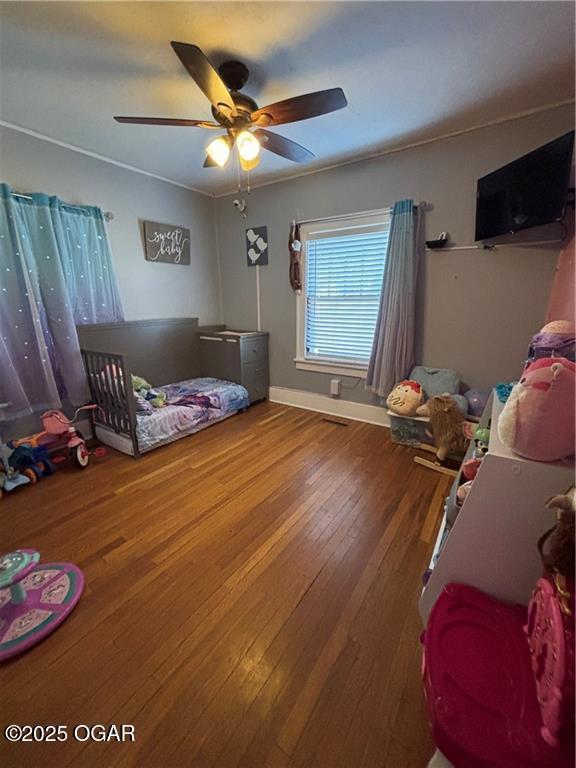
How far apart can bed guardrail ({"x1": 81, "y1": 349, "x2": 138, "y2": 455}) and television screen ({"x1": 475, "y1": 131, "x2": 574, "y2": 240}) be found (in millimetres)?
2859

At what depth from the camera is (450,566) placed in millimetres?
987

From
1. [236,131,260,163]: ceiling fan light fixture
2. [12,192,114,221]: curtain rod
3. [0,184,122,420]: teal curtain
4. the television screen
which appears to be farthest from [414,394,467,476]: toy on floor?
[12,192,114,221]: curtain rod

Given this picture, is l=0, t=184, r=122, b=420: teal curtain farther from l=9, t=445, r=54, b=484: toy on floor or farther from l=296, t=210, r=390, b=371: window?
l=296, t=210, r=390, b=371: window

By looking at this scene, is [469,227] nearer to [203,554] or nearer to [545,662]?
[545,662]

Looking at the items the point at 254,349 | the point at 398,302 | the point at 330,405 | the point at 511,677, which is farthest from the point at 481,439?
the point at 254,349

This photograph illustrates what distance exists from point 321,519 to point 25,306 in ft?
8.59

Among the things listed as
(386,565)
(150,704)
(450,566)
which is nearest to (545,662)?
(450,566)

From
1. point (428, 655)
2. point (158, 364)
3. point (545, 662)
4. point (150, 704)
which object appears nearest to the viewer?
point (545, 662)

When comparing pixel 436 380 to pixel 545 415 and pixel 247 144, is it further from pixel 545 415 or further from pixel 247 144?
pixel 247 144

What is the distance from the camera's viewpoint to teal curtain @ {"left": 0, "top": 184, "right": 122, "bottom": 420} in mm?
2199

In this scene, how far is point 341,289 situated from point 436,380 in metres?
1.31

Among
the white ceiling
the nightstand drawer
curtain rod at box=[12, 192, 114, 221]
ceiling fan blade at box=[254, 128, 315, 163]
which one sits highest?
the white ceiling

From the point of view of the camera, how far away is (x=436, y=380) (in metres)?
2.64

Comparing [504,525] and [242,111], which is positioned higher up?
[242,111]
